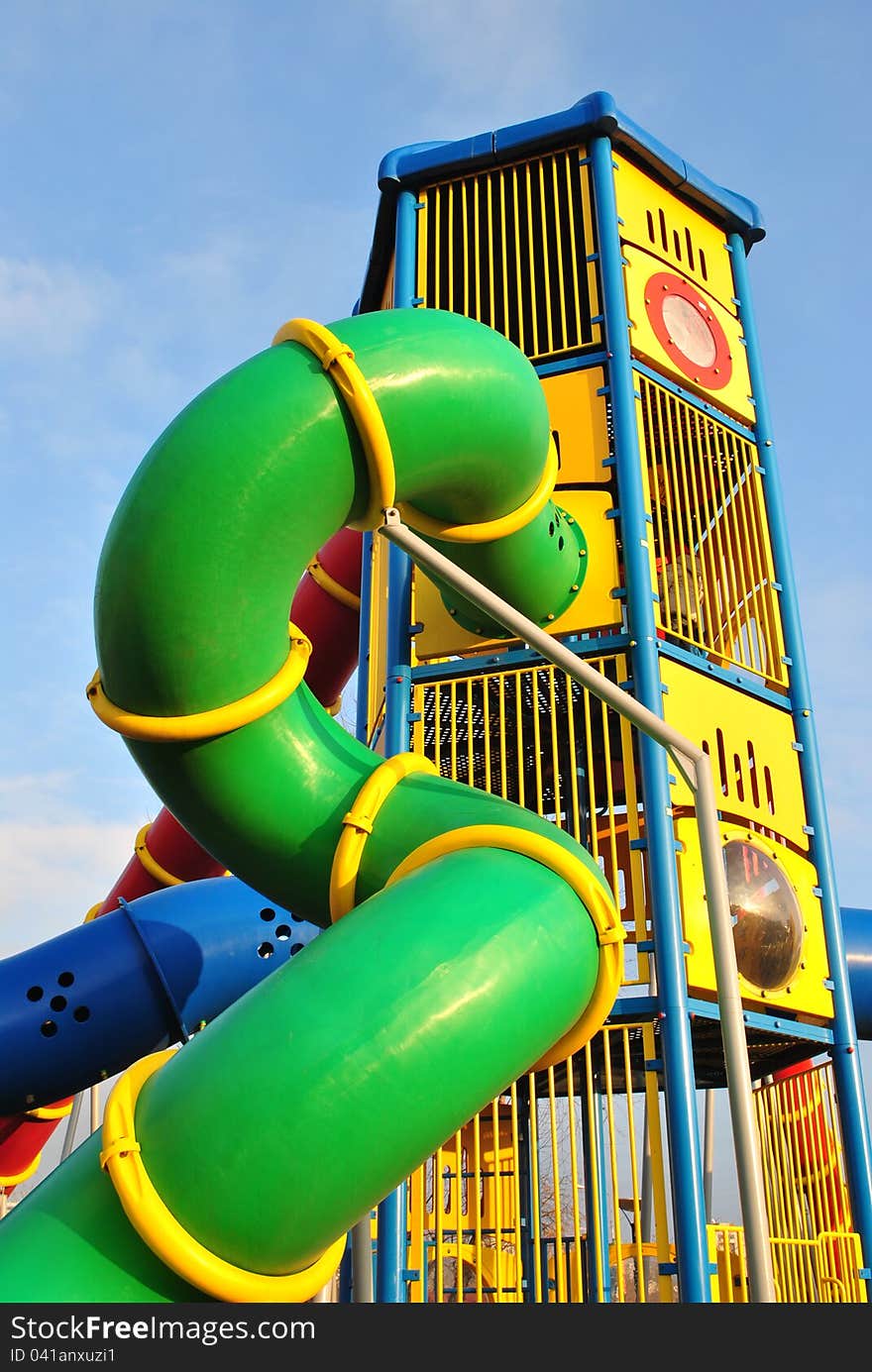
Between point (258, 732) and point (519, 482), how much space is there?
1.93 meters

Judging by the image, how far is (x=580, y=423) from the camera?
879 centimetres

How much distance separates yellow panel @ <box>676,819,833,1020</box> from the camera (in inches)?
277

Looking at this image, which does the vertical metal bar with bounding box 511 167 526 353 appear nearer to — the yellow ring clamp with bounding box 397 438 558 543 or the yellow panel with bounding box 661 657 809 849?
the yellow panel with bounding box 661 657 809 849

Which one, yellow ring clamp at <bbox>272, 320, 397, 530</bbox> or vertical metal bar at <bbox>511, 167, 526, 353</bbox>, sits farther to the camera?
vertical metal bar at <bbox>511, 167, 526, 353</bbox>

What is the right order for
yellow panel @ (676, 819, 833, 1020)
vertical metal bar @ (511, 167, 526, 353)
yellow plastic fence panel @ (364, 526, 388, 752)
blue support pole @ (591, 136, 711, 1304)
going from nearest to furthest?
blue support pole @ (591, 136, 711, 1304)
yellow panel @ (676, 819, 833, 1020)
yellow plastic fence panel @ (364, 526, 388, 752)
vertical metal bar @ (511, 167, 526, 353)

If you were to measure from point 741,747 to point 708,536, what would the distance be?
1634 millimetres

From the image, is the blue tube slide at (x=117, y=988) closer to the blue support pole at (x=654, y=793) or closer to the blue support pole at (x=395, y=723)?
the blue support pole at (x=395, y=723)

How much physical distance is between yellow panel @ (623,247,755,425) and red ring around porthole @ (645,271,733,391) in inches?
1.1

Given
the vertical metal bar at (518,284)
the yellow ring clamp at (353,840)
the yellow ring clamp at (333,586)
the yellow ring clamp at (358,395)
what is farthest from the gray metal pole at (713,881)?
the yellow ring clamp at (333,586)

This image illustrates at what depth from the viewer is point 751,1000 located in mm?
7160

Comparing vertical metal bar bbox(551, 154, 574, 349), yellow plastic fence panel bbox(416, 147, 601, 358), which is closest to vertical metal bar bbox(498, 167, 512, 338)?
yellow plastic fence panel bbox(416, 147, 601, 358)

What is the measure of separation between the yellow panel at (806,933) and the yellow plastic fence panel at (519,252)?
151 inches

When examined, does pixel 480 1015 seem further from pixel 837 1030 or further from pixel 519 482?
pixel 837 1030

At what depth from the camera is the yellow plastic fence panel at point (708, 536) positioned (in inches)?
331
